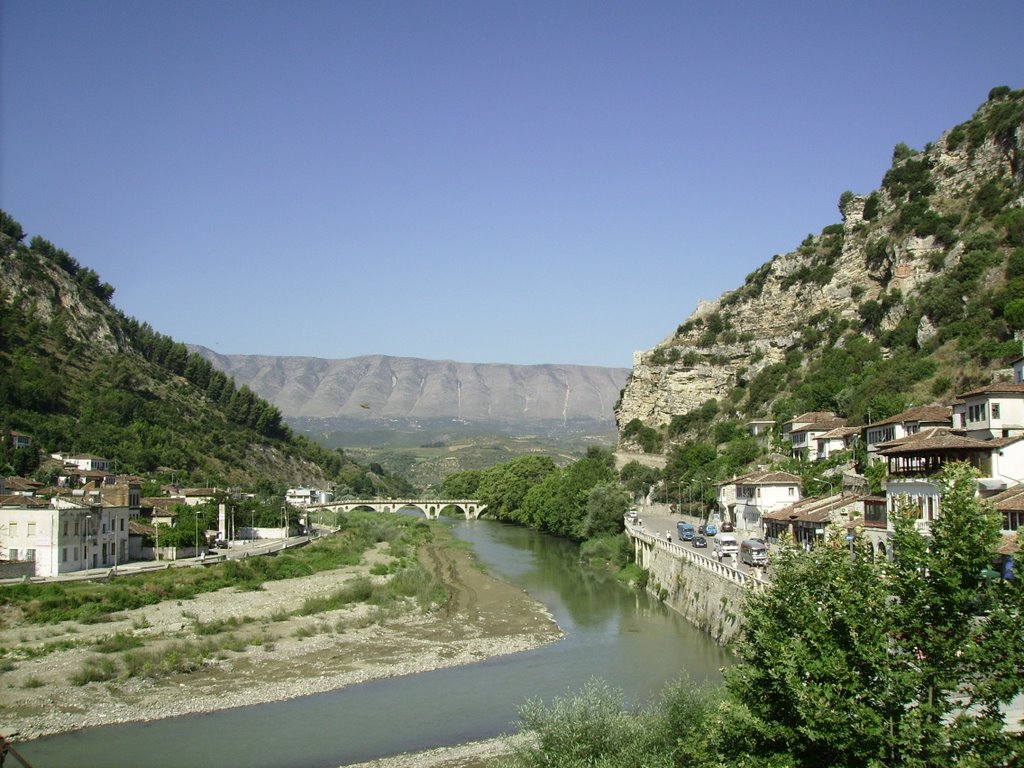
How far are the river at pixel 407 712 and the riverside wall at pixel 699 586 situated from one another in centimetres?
73

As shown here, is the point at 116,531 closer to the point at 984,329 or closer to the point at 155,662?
the point at 155,662

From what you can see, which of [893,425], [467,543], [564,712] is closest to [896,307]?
[893,425]

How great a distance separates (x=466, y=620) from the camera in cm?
4456

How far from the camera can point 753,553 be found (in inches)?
1617

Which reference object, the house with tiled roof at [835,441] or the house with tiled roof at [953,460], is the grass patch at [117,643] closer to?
the house with tiled roof at [953,460]

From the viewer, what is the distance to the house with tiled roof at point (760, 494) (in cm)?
5494

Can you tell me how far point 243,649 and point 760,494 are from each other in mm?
30876

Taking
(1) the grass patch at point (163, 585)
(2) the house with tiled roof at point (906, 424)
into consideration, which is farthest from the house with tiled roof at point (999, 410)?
(1) the grass patch at point (163, 585)

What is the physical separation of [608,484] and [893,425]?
32653 mm

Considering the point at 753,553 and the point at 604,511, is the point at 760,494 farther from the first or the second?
the point at 604,511

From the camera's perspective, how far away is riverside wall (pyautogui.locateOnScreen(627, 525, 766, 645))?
113ft

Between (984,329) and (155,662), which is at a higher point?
(984,329)

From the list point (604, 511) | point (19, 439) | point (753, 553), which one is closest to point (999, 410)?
point (753, 553)

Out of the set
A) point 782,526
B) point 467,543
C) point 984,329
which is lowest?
point 467,543
